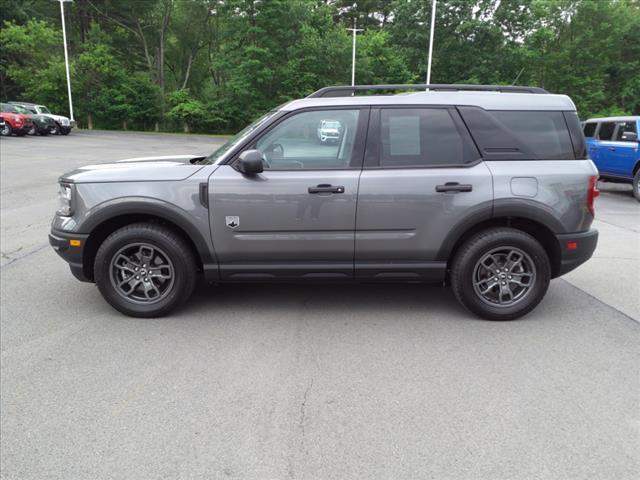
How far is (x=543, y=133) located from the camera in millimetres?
4184

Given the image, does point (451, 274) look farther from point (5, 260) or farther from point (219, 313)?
point (5, 260)

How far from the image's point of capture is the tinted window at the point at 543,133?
4180 mm

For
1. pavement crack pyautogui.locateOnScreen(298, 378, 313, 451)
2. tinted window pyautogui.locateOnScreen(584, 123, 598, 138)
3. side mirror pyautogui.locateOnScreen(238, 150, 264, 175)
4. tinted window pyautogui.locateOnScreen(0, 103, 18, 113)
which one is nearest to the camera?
pavement crack pyautogui.locateOnScreen(298, 378, 313, 451)

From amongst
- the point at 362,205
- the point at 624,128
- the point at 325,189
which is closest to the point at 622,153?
the point at 624,128

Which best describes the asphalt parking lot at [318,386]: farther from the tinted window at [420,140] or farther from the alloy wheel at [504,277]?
the tinted window at [420,140]

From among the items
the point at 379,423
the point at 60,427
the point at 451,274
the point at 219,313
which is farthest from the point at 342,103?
the point at 60,427

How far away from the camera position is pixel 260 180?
4023 millimetres

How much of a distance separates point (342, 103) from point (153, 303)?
2304 mm

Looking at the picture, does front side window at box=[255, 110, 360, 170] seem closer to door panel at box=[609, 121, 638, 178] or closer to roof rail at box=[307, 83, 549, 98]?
roof rail at box=[307, 83, 549, 98]

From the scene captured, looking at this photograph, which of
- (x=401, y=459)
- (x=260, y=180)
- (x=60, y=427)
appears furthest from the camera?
(x=260, y=180)

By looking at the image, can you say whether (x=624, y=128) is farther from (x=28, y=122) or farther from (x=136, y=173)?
(x=28, y=122)

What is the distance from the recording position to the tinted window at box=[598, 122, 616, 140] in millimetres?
12254

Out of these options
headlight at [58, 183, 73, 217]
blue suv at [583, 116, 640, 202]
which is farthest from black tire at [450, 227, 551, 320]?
blue suv at [583, 116, 640, 202]

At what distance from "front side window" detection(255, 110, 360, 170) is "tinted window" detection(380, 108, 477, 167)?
29 centimetres
